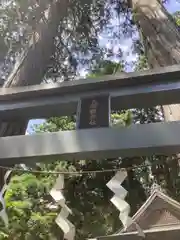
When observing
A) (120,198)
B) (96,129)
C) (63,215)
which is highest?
(96,129)

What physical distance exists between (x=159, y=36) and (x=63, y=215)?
2.32 meters

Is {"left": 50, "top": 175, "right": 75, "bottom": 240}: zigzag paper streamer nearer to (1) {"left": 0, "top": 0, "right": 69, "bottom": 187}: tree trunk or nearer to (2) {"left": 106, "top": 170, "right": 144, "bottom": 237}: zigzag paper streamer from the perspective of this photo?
(2) {"left": 106, "top": 170, "right": 144, "bottom": 237}: zigzag paper streamer

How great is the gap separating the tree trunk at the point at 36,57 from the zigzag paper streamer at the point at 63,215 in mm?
631

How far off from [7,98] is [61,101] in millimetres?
404

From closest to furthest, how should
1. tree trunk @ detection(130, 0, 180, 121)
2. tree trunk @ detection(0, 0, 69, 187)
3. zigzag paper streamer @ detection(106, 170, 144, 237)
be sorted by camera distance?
zigzag paper streamer @ detection(106, 170, 144, 237) < tree trunk @ detection(0, 0, 69, 187) < tree trunk @ detection(130, 0, 180, 121)

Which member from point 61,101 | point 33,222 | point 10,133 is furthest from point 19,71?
point 33,222

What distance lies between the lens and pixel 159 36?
4.00 meters

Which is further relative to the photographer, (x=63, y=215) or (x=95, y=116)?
(x=95, y=116)

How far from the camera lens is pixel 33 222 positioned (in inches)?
155

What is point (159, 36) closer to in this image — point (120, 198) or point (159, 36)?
point (159, 36)

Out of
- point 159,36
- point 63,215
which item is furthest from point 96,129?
point 159,36

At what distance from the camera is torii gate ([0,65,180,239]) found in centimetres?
225

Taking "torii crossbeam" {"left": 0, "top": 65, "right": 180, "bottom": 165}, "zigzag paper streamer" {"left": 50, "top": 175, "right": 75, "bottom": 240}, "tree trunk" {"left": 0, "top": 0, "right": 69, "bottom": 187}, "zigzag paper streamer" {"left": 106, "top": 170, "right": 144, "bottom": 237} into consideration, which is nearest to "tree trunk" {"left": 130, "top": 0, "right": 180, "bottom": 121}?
"tree trunk" {"left": 0, "top": 0, "right": 69, "bottom": 187}

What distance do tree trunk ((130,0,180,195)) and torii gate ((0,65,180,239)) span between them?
1.06 metres
